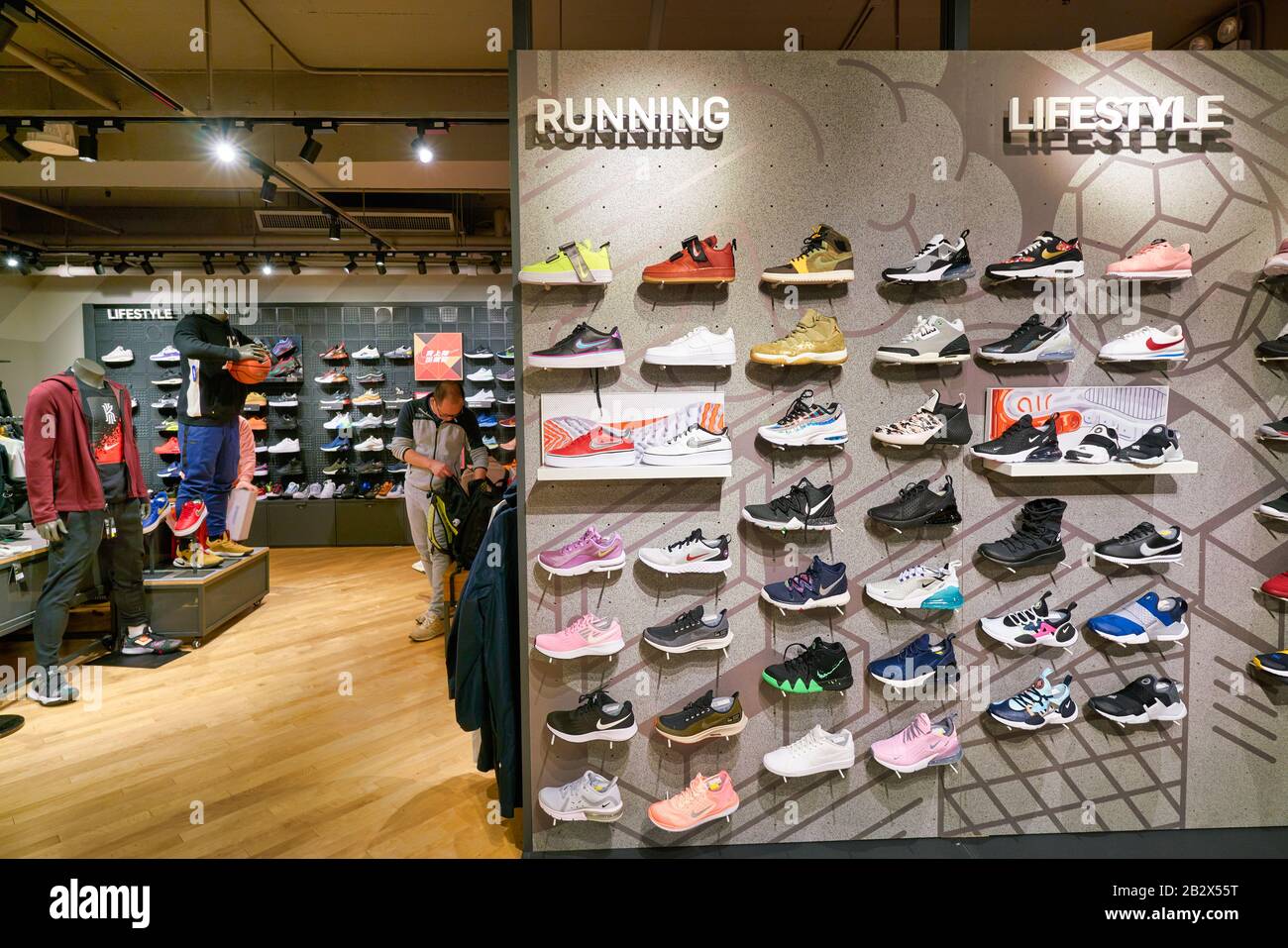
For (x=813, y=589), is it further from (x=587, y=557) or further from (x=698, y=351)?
(x=698, y=351)

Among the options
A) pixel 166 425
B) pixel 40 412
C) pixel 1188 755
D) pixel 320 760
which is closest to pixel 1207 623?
pixel 1188 755

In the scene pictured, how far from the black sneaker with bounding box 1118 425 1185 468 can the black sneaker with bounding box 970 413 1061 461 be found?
27 centimetres

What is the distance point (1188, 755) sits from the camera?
Result: 2572 millimetres

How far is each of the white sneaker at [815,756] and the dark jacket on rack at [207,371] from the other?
15.0 ft

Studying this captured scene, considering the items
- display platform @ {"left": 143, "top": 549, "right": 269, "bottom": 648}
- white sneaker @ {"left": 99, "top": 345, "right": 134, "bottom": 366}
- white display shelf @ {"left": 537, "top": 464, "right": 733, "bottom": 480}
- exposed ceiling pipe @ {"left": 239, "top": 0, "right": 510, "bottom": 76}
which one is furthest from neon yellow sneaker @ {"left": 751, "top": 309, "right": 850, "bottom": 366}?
white sneaker @ {"left": 99, "top": 345, "right": 134, "bottom": 366}

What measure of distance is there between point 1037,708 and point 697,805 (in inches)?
53.7

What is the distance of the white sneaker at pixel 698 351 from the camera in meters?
2.35

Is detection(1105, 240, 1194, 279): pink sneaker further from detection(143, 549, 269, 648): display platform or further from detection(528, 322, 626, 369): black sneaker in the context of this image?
detection(143, 549, 269, 648): display platform

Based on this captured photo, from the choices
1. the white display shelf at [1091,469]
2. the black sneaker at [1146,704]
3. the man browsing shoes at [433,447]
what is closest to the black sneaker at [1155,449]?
the white display shelf at [1091,469]

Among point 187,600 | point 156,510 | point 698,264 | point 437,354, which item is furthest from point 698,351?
point 437,354

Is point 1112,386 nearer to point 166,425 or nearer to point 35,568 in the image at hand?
point 35,568

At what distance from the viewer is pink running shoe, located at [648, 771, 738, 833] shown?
2337mm

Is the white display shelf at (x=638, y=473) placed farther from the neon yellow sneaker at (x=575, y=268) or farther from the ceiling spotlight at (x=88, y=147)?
the ceiling spotlight at (x=88, y=147)
